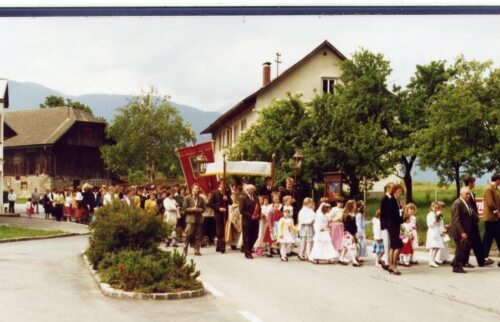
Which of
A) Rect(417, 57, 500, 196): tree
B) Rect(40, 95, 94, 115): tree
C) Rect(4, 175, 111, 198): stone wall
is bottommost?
Rect(4, 175, 111, 198): stone wall

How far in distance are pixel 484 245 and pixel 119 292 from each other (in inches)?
310

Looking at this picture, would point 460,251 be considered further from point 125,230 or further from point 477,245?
point 125,230

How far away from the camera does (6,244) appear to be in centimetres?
2088

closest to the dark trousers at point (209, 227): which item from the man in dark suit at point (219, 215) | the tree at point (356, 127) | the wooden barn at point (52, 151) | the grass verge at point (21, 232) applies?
the man in dark suit at point (219, 215)

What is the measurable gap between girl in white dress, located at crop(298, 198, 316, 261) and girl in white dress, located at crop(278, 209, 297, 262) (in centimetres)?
26

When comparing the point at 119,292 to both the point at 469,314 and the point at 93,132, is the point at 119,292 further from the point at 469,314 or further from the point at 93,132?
the point at 469,314

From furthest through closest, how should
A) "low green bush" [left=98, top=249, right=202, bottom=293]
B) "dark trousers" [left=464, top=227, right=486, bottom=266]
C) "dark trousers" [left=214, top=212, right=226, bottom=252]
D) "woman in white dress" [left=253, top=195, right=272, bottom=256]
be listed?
"dark trousers" [left=214, top=212, right=226, bottom=252], "woman in white dress" [left=253, top=195, right=272, bottom=256], "dark trousers" [left=464, top=227, right=486, bottom=266], "low green bush" [left=98, top=249, right=202, bottom=293]

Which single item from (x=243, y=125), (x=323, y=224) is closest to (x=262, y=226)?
(x=323, y=224)

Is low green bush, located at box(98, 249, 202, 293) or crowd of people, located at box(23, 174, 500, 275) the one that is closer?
low green bush, located at box(98, 249, 202, 293)

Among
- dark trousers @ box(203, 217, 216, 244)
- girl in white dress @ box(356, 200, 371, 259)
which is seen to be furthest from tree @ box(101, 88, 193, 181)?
dark trousers @ box(203, 217, 216, 244)

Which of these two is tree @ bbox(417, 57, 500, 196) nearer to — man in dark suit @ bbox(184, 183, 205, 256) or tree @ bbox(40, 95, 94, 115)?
man in dark suit @ bbox(184, 183, 205, 256)

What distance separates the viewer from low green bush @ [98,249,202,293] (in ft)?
34.4

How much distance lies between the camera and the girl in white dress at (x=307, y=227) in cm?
1634

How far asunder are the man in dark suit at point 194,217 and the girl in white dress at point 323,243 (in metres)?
2.75
